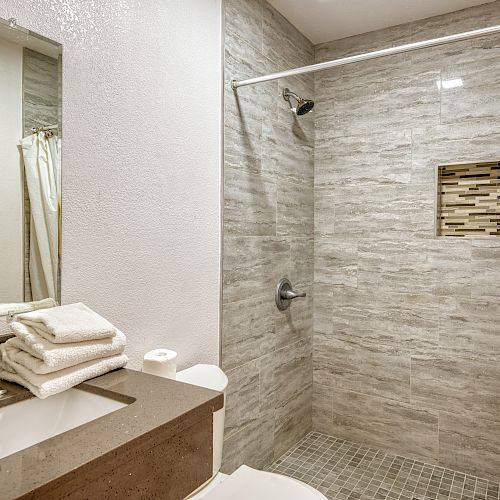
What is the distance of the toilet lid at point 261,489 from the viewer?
4.96 feet

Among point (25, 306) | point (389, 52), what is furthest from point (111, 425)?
point (389, 52)

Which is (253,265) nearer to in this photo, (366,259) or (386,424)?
(366,259)

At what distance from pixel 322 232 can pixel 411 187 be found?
0.62 meters

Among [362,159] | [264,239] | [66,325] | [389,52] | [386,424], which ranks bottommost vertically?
[386,424]

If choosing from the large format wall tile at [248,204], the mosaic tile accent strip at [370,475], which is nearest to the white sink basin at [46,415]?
the large format wall tile at [248,204]

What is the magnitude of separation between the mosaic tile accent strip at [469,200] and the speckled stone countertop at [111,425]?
2.05m

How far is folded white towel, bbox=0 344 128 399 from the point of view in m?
1.06

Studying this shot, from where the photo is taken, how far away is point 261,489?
1567 mm

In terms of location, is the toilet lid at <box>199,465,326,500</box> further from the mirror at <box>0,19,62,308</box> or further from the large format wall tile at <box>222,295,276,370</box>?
the mirror at <box>0,19,62,308</box>

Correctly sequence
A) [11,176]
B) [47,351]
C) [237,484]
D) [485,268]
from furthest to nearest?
[485,268] < [237,484] < [11,176] < [47,351]

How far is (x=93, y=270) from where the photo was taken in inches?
57.6

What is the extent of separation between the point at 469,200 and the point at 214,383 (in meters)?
1.82

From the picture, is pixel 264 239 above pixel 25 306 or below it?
above

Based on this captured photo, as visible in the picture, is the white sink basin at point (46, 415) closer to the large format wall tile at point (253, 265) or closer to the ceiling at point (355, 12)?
the large format wall tile at point (253, 265)
